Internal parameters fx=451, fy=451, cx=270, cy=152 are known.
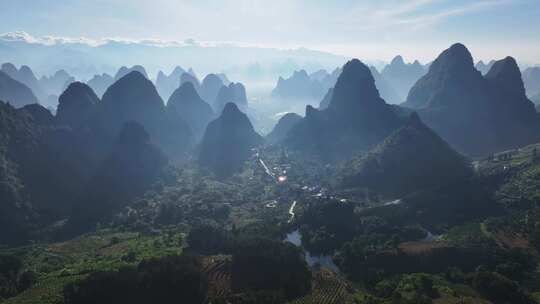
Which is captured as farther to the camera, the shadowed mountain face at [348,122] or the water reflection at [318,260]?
the shadowed mountain face at [348,122]

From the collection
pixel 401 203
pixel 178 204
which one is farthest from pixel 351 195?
pixel 178 204

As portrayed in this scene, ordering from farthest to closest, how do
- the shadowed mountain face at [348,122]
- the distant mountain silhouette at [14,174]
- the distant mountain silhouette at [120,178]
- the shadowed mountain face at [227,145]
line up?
the shadowed mountain face at [227,145]
the shadowed mountain face at [348,122]
the distant mountain silhouette at [120,178]
the distant mountain silhouette at [14,174]

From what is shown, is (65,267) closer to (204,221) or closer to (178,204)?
(204,221)

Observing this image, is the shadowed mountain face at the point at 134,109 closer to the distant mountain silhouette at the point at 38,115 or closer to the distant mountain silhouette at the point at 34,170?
the distant mountain silhouette at the point at 38,115

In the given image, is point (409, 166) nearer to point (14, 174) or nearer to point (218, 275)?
→ point (218, 275)

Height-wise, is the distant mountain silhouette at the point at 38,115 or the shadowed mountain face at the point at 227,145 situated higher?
the distant mountain silhouette at the point at 38,115

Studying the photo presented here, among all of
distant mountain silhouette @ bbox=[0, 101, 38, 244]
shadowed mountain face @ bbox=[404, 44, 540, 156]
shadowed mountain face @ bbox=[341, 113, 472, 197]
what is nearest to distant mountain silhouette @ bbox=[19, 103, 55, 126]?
distant mountain silhouette @ bbox=[0, 101, 38, 244]

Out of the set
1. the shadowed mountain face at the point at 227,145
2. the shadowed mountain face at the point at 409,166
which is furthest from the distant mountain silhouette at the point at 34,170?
the shadowed mountain face at the point at 409,166
